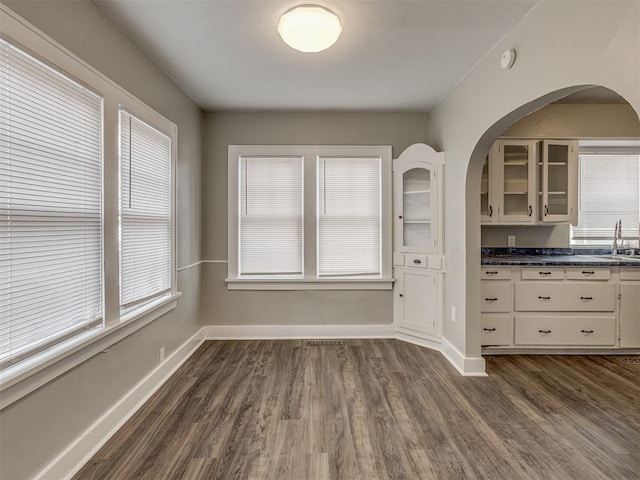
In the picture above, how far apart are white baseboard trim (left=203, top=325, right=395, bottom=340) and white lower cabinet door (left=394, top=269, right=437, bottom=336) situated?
30cm

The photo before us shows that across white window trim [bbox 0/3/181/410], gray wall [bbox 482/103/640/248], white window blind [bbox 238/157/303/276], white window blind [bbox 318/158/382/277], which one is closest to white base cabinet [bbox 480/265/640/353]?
white window blind [bbox 318/158/382/277]

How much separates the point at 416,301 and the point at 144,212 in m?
2.83

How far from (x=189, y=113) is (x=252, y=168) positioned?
86cm

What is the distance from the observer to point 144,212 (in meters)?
2.57

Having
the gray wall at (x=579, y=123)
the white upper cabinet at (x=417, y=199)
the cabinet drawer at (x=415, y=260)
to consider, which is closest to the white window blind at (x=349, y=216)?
the white upper cabinet at (x=417, y=199)

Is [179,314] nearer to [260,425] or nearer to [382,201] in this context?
[260,425]

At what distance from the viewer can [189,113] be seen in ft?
11.6

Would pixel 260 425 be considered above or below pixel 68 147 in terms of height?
below

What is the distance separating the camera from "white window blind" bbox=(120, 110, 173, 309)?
2320 mm

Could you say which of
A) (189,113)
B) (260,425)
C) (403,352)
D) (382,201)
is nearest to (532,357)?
(403,352)

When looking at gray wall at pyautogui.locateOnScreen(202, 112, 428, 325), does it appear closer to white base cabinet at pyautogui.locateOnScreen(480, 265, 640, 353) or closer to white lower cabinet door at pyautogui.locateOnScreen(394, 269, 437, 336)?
white lower cabinet door at pyautogui.locateOnScreen(394, 269, 437, 336)

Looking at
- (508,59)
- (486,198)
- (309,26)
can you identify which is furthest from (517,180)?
(309,26)

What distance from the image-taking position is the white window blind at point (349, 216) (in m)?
4.01

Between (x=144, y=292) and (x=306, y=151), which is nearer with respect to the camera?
(x=144, y=292)
